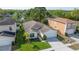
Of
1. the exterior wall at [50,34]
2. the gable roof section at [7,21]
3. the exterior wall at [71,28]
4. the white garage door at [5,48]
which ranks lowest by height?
the white garage door at [5,48]

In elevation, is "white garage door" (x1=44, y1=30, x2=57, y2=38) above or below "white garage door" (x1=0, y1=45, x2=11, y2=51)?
above

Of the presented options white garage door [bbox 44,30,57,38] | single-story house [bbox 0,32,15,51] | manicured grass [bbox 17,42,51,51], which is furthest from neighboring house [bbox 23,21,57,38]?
single-story house [bbox 0,32,15,51]

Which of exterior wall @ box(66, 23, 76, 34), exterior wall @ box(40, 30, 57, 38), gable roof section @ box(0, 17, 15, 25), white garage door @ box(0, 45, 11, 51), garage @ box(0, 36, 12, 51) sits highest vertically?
Answer: gable roof section @ box(0, 17, 15, 25)

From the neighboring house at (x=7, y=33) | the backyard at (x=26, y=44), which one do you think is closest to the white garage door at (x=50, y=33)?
the backyard at (x=26, y=44)

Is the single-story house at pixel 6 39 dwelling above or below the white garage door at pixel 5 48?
above

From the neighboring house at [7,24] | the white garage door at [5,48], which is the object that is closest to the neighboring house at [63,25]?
A: the neighboring house at [7,24]

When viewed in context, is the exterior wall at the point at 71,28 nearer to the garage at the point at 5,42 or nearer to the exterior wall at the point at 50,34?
the exterior wall at the point at 50,34

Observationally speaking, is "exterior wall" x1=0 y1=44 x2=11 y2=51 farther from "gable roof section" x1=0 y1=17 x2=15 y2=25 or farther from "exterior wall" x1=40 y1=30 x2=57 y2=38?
"exterior wall" x1=40 y1=30 x2=57 y2=38
